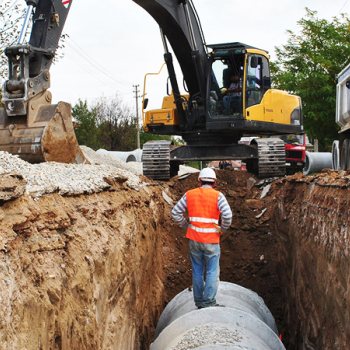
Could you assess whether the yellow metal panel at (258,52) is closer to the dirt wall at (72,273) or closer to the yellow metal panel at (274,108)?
the yellow metal panel at (274,108)

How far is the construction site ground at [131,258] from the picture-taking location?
419cm

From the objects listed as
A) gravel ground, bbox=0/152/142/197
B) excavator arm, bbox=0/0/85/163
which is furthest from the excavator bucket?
gravel ground, bbox=0/152/142/197

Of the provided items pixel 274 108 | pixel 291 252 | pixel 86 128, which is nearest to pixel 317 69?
pixel 274 108

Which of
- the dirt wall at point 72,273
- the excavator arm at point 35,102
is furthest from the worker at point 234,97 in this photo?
the dirt wall at point 72,273

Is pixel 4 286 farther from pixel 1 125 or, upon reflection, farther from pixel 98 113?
pixel 98 113

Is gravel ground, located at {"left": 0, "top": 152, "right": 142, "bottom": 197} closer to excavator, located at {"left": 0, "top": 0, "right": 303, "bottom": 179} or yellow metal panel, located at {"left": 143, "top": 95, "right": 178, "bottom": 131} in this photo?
excavator, located at {"left": 0, "top": 0, "right": 303, "bottom": 179}

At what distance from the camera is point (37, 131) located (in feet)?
26.9

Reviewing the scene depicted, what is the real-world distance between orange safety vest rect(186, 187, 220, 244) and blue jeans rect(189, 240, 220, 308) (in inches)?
3.8

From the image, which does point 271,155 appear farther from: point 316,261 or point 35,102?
point 35,102

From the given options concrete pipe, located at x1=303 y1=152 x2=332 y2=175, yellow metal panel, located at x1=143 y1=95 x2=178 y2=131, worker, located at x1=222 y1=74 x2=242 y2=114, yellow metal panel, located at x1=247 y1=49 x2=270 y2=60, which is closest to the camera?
yellow metal panel, located at x1=247 y1=49 x2=270 y2=60

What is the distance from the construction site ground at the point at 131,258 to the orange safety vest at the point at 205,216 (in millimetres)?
821


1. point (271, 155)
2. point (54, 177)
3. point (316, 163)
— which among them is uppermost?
point (271, 155)

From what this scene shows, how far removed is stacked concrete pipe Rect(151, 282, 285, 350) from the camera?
5949 mm

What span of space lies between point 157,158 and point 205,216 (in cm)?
580
